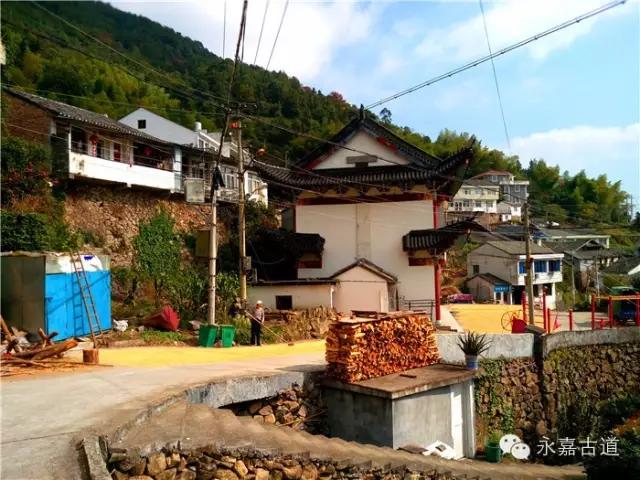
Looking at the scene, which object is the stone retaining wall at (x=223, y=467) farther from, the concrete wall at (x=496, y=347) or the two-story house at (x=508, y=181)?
the two-story house at (x=508, y=181)

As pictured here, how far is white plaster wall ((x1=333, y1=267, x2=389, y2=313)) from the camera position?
832 inches

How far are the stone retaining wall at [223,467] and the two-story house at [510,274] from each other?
128 feet

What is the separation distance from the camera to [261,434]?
6.20 metres

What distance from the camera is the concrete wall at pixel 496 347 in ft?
38.3

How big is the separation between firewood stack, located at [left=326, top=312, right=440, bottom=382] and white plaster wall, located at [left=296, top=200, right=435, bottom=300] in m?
12.4

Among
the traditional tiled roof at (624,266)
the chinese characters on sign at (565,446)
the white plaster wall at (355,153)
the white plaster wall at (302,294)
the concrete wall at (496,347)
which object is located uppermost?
the white plaster wall at (355,153)

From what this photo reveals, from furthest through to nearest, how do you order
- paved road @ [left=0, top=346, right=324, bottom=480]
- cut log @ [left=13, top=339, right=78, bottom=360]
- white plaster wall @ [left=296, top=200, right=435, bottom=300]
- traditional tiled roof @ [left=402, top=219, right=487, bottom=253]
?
1. white plaster wall @ [left=296, top=200, right=435, bottom=300]
2. traditional tiled roof @ [left=402, top=219, right=487, bottom=253]
3. cut log @ [left=13, top=339, right=78, bottom=360]
4. paved road @ [left=0, top=346, right=324, bottom=480]

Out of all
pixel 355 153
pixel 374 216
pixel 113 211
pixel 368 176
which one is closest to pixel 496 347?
pixel 374 216

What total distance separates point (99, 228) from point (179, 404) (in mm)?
18775

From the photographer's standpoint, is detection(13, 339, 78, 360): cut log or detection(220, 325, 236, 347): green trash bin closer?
detection(13, 339, 78, 360): cut log

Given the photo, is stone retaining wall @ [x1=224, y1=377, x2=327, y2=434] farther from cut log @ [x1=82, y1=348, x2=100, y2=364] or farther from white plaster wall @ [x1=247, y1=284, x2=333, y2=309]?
white plaster wall @ [x1=247, y1=284, x2=333, y2=309]

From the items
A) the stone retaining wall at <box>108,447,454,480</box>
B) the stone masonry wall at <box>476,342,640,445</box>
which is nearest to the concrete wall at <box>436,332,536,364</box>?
the stone masonry wall at <box>476,342,640,445</box>

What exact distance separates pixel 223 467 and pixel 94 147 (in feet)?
72.6

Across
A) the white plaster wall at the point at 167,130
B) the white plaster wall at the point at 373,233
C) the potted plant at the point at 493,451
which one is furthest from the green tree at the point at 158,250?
the potted plant at the point at 493,451
